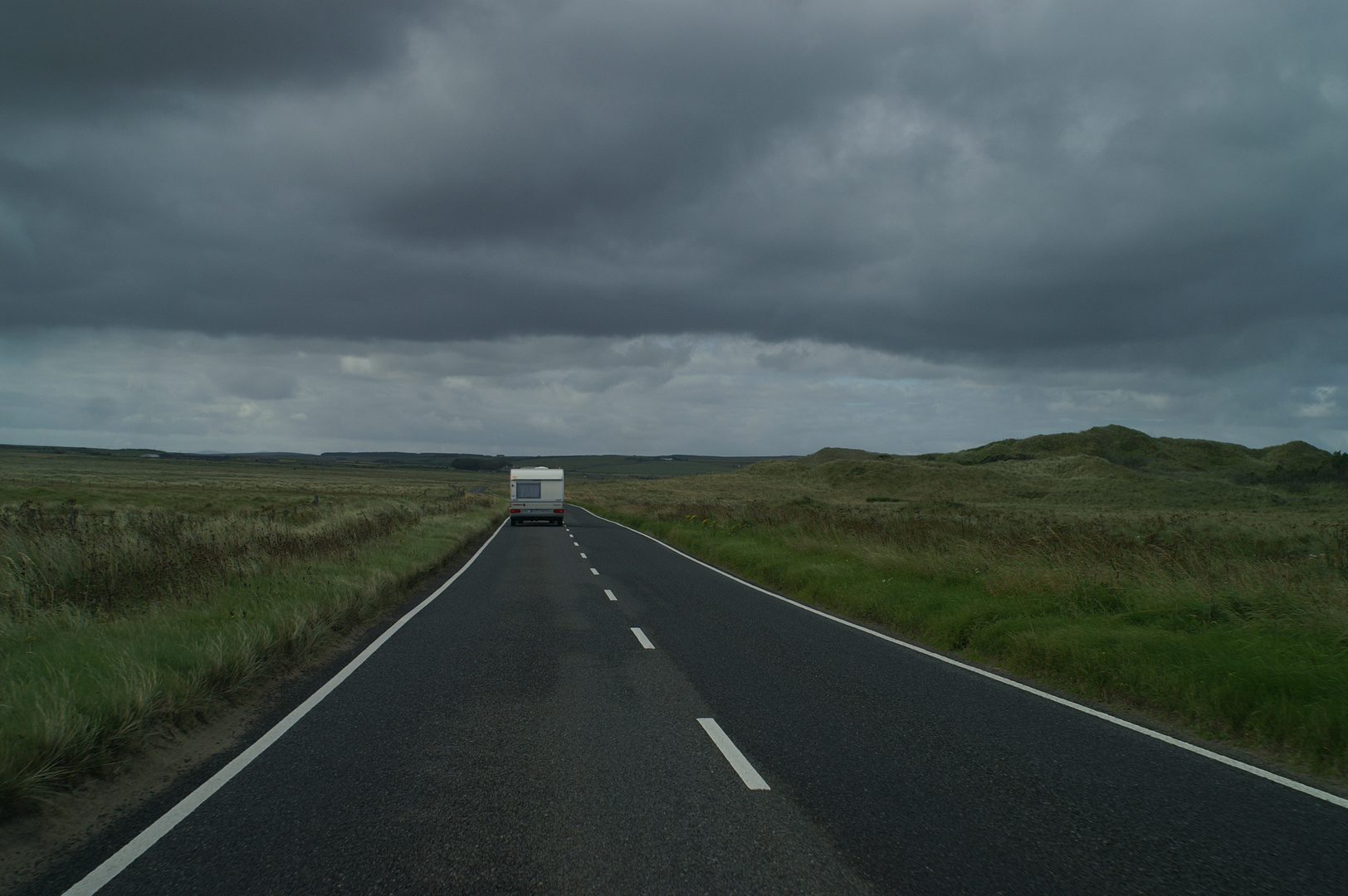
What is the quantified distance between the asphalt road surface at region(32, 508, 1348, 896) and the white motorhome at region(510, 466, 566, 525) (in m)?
33.4

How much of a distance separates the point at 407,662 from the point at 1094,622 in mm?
8403

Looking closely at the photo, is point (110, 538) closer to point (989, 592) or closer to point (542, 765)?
point (542, 765)

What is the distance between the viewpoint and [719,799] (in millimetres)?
4832

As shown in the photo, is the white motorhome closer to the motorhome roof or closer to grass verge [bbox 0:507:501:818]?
the motorhome roof

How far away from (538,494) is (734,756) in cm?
3714

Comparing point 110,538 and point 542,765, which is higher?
point 110,538

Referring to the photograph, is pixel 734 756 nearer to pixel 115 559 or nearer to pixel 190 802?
pixel 190 802

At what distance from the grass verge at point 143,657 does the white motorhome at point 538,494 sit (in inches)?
→ 1088

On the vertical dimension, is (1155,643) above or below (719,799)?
above

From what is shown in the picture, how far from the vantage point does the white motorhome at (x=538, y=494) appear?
41969mm

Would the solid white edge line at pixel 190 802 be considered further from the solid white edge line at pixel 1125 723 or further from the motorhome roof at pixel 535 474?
the motorhome roof at pixel 535 474

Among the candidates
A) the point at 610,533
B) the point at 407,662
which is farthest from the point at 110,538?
the point at 610,533

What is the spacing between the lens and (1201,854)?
165 inches

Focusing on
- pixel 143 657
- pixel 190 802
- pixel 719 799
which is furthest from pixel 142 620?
pixel 719 799
